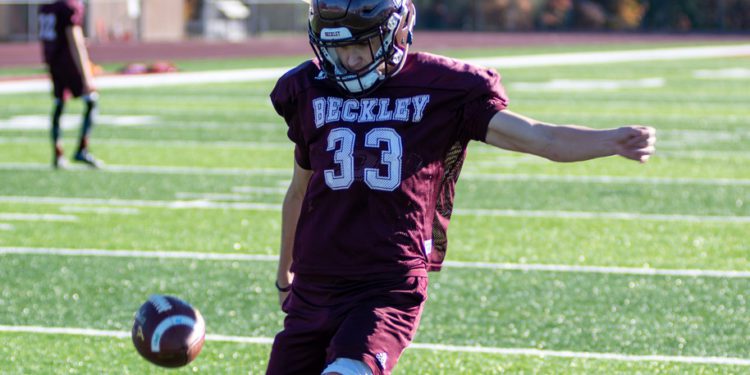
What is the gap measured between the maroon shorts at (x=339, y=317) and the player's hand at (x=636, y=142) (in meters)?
0.71

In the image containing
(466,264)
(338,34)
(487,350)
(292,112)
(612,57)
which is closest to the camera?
(338,34)

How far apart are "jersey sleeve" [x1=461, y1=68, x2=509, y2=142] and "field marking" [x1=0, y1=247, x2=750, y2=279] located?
357cm

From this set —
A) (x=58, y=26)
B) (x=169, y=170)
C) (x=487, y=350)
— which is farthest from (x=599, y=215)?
(x=58, y=26)

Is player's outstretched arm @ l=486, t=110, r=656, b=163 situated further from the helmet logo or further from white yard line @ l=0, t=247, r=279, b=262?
white yard line @ l=0, t=247, r=279, b=262

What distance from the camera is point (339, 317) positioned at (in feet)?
12.1

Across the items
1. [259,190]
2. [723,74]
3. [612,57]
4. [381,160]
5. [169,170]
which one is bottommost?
[612,57]

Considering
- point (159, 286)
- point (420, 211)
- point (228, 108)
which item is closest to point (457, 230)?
point (159, 286)

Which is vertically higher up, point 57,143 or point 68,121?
point 57,143

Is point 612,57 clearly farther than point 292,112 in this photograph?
Yes

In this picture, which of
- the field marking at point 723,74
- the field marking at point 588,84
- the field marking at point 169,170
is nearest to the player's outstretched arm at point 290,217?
the field marking at point 169,170

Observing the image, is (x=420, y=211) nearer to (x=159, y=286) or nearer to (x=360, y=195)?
(x=360, y=195)

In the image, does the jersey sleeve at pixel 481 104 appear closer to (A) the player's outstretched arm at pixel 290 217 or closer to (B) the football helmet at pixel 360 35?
(B) the football helmet at pixel 360 35

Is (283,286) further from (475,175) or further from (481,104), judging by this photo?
(475,175)

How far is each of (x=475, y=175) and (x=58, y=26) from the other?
3935 mm
